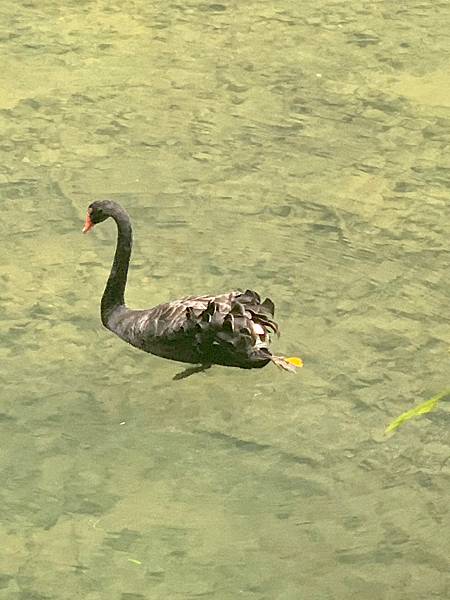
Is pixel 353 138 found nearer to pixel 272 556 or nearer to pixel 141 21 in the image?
pixel 141 21

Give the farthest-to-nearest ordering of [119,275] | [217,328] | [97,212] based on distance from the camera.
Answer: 1. [97,212]
2. [119,275]
3. [217,328]

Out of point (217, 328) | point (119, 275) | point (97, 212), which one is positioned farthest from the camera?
point (97, 212)

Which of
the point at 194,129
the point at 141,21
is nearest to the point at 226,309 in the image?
the point at 194,129

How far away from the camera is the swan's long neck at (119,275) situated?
293cm

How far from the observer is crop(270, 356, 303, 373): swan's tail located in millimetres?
2760

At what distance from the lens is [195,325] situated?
108 inches

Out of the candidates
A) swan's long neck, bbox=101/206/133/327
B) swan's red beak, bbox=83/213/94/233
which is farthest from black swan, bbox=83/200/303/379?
swan's red beak, bbox=83/213/94/233

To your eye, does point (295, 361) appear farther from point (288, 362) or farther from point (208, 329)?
point (208, 329)

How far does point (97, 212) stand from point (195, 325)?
0.47 metres

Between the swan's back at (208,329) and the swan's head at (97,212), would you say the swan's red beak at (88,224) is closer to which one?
the swan's head at (97,212)

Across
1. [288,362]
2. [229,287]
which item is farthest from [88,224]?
[288,362]

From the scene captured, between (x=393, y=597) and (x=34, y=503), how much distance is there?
700 millimetres

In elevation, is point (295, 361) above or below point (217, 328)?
below

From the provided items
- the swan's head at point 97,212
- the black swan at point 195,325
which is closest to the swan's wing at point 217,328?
the black swan at point 195,325
